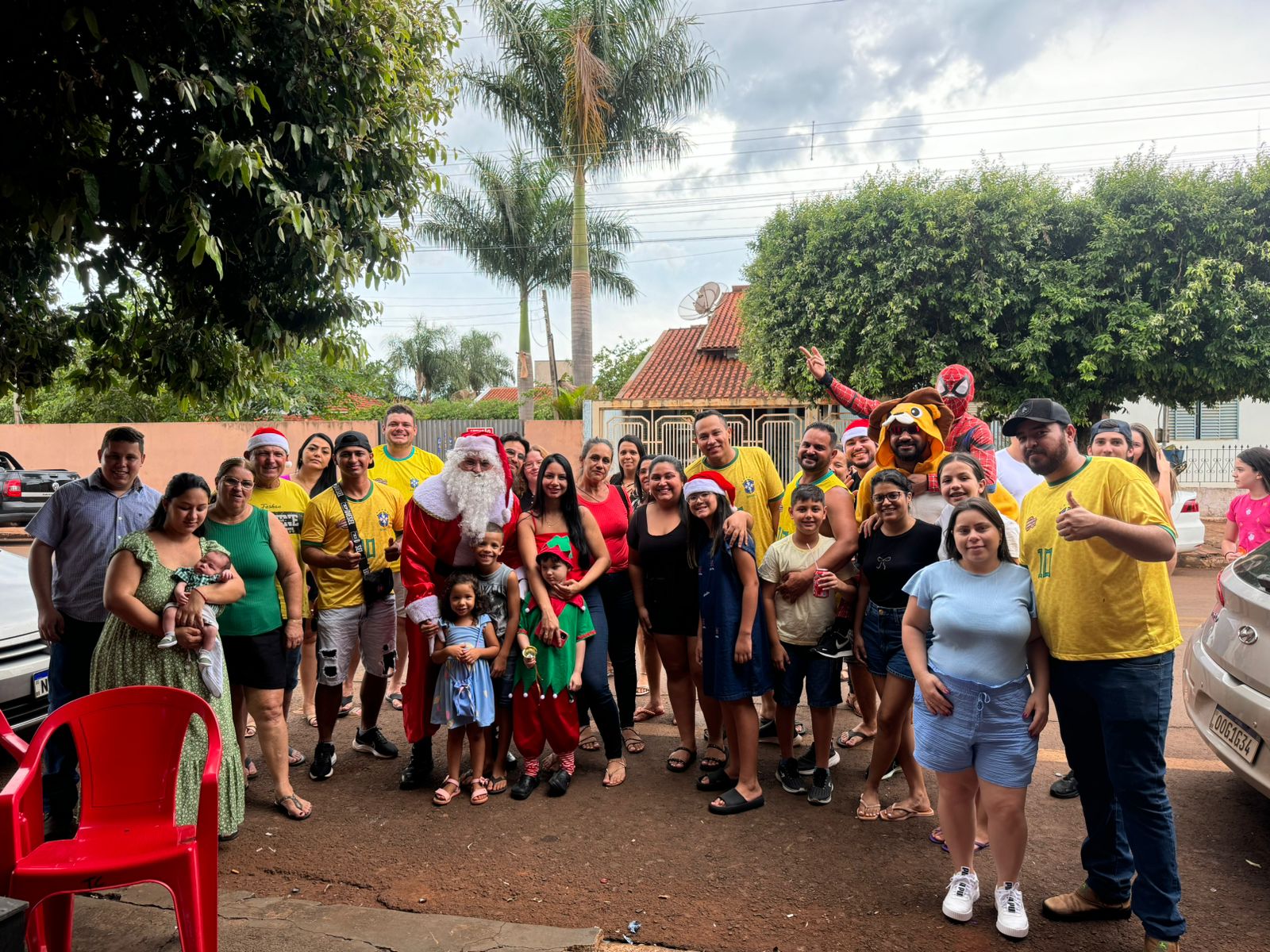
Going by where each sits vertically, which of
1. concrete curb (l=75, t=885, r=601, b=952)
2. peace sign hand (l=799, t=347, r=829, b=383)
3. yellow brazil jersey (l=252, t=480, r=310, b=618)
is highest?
peace sign hand (l=799, t=347, r=829, b=383)

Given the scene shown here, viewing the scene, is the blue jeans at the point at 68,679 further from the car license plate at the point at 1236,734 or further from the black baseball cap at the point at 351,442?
the car license plate at the point at 1236,734

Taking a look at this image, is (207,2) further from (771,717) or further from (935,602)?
(771,717)

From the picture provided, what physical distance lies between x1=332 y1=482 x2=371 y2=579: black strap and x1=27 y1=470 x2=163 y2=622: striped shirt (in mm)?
1009

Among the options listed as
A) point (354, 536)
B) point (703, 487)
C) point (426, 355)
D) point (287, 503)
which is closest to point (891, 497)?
point (703, 487)

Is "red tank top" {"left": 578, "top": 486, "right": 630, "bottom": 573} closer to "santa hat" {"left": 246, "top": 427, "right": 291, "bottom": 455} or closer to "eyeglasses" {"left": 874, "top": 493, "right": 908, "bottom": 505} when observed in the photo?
"eyeglasses" {"left": 874, "top": 493, "right": 908, "bottom": 505}

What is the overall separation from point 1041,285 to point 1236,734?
39.0ft

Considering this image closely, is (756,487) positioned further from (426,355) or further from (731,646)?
(426,355)

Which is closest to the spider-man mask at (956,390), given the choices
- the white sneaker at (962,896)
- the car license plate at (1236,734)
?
the car license plate at (1236,734)

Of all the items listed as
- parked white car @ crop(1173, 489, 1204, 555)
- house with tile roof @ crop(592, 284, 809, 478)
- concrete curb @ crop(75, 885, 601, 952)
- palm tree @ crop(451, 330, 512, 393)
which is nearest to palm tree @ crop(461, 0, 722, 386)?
house with tile roof @ crop(592, 284, 809, 478)

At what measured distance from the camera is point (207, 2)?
3.20 meters

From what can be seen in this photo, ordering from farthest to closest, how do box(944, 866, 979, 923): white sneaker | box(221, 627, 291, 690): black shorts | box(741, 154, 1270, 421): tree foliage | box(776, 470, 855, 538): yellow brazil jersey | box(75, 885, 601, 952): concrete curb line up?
box(741, 154, 1270, 421): tree foliage, box(776, 470, 855, 538): yellow brazil jersey, box(221, 627, 291, 690): black shorts, box(944, 866, 979, 923): white sneaker, box(75, 885, 601, 952): concrete curb

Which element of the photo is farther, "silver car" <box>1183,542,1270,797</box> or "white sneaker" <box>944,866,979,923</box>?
"silver car" <box>1183,542,1270,797</box>

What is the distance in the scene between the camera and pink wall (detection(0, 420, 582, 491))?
19.8 meters

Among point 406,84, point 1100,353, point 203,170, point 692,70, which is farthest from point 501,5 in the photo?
point 203,170
